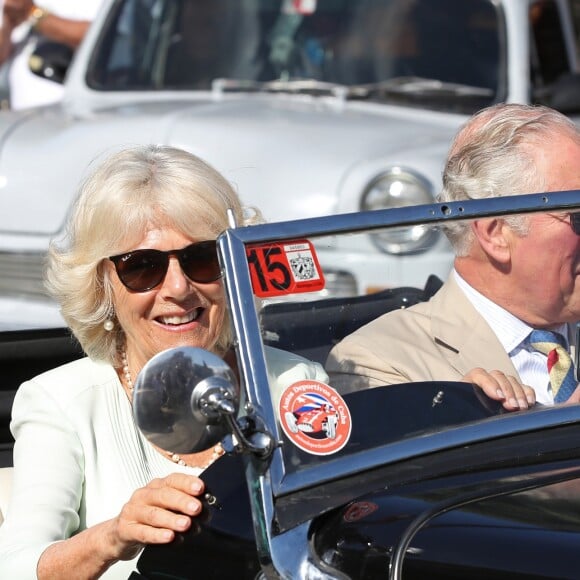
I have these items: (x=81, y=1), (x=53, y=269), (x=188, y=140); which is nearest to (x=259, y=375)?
(x=53, y=269)

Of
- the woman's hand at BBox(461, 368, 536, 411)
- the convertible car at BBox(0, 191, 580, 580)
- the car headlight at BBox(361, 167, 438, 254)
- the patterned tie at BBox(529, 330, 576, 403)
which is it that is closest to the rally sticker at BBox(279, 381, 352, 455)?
the convertible car at BBox(0, 191, 580, 580)

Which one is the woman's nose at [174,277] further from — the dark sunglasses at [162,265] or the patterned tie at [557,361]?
the patterned tie at [557,361]

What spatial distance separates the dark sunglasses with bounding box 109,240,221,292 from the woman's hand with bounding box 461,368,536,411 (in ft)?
1.75

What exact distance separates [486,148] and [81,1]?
200 inches

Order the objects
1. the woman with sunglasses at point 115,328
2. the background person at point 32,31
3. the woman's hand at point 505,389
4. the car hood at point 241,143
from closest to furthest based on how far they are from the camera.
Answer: the woman's hand at point 505,389 → the woman with sunglasses at point 115,328 → the car hood at point 241,143 → the background person at point 32,31

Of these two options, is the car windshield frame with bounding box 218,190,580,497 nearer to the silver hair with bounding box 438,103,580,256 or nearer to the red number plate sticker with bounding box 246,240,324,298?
the red number plate sticker with bounding box 246,240,324,298

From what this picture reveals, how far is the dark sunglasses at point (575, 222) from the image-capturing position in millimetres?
2256

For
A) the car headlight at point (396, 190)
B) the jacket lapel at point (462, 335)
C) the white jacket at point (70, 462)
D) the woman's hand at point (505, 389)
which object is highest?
the jacket lapel at point (462, 335)

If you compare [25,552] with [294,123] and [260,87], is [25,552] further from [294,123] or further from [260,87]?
[260,87]

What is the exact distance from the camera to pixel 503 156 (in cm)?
262

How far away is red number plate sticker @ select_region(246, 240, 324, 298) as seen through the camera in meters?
1.96

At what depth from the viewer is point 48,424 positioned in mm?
2471

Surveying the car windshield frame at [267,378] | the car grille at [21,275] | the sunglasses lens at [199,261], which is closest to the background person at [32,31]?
the car grille at [21,275]

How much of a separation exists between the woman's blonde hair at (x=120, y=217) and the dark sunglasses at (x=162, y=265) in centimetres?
7
